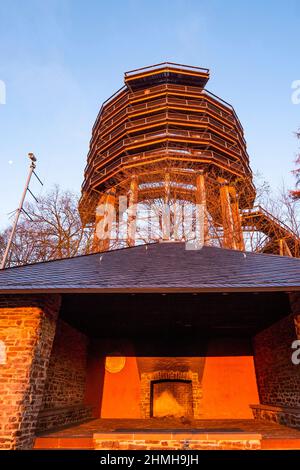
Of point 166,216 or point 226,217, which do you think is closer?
point 166,216

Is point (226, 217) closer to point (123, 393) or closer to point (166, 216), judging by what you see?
point (166, 216)

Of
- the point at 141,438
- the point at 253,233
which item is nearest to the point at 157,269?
the point at 141,438

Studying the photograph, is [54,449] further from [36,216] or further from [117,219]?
[117,219]

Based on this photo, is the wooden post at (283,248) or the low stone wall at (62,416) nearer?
the low stone wall at (62,416)

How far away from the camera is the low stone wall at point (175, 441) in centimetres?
434

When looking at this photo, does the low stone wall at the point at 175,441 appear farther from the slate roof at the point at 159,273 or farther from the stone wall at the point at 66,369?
the slate roof at the point at 159,273

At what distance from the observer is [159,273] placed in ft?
17.6

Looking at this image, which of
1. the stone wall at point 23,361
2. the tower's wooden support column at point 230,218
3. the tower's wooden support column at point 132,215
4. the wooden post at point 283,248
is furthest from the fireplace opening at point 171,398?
the wooden post at point 283,248

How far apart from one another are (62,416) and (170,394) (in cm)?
329

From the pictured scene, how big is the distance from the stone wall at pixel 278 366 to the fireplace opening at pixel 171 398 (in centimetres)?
197

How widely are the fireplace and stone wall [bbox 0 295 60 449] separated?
3.94 m

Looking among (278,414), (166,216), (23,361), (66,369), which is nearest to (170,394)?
(278,414)

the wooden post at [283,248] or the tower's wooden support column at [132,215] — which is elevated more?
the tower's wooden support column at [132,215]

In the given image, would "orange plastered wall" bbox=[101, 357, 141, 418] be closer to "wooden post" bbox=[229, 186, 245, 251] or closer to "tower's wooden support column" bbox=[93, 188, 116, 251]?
"tower's wooden support column" bbox=[93, 188, 116, 251]
